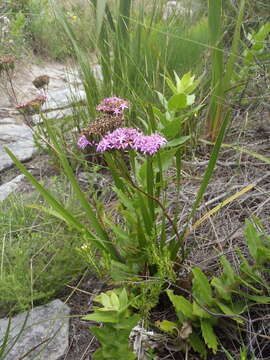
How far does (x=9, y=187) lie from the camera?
7.88 ft

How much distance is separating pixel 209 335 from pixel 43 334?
0.58 m

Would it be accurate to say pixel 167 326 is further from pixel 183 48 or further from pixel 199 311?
pixel 183 48

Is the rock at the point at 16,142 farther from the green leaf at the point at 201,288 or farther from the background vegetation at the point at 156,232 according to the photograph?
the green leaf at the point at 201,288

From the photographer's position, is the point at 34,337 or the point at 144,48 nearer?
the point at 34,337

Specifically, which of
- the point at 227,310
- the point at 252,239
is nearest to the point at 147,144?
the point at 252,239

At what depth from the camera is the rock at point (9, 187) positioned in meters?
2.30

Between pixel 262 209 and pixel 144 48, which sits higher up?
pixel 144 48

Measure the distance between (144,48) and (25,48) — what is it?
3.32m

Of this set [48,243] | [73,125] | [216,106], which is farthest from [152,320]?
[73,125]

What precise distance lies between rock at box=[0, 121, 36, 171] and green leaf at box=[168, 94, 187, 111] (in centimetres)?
143

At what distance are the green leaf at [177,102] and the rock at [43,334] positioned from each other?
0.77 meters

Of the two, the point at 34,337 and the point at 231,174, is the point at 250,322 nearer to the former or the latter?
the point at 34,337

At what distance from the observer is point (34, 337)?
4.70 feet

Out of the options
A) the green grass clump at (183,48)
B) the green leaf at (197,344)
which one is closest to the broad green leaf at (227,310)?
the green leaf at (197,344)
